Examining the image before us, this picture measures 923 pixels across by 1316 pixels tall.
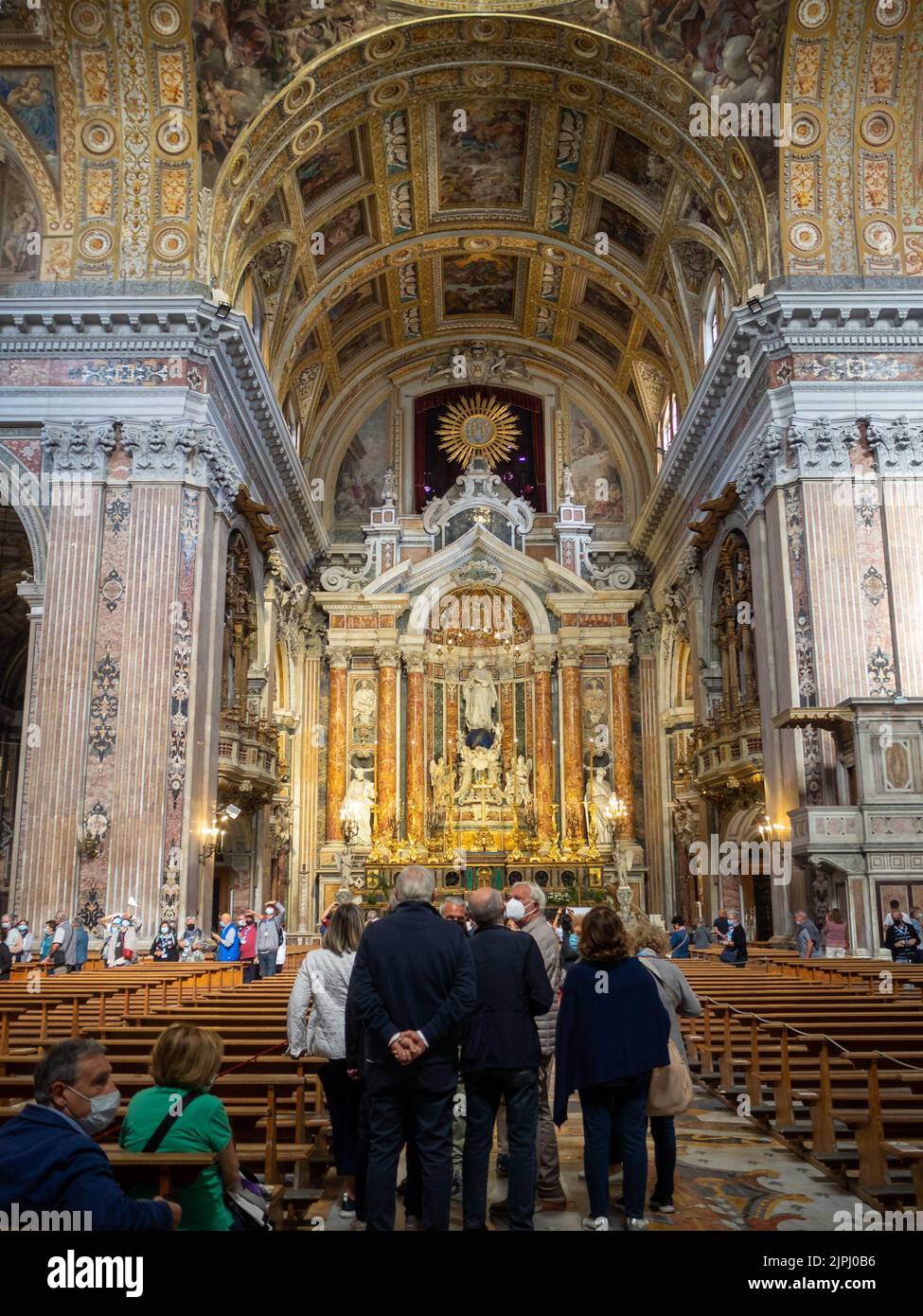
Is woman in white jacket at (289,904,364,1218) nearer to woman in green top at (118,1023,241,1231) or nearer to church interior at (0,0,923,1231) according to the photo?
woman in green top at (118,1023,241,1231)

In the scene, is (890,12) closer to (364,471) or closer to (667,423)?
(667,423)

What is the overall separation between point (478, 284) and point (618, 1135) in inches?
1114

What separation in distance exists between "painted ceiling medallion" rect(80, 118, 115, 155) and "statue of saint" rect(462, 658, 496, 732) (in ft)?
52.6

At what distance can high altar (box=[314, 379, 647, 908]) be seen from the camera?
95.1ft

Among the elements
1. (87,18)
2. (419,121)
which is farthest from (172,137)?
(419,121)

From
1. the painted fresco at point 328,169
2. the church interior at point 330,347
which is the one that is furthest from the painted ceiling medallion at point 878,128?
the painted fresco at point 328,169

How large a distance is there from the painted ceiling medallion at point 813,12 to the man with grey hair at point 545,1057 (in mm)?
18099

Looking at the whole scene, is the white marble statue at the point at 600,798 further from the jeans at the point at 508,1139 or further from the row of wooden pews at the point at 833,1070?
the jeans at the point at 508,1139

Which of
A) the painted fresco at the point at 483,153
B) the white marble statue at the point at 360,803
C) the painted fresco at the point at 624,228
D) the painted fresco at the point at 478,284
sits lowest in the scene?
the white marble statue at the point at 360,803

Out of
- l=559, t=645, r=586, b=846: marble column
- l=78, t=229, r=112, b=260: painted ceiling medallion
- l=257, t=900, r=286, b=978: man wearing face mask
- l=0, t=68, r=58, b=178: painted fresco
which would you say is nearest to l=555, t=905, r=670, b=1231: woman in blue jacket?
l=257, t=900, r=286, b=978: man wearing face mask

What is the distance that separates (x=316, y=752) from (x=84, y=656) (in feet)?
40.5

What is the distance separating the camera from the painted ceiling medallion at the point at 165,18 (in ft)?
61.7

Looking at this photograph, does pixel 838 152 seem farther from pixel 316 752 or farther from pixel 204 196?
pixel 316 752
